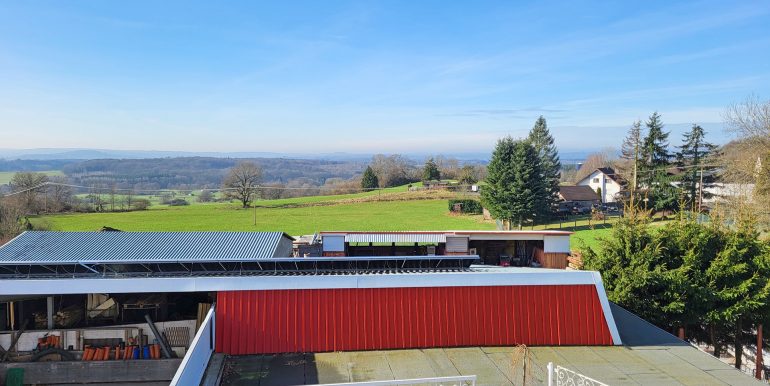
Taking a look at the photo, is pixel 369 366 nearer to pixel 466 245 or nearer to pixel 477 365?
pixel 477 365

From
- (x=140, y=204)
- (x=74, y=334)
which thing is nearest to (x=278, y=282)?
(x=74, y=334)

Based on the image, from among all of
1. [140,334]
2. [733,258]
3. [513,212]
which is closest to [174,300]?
[140,334]

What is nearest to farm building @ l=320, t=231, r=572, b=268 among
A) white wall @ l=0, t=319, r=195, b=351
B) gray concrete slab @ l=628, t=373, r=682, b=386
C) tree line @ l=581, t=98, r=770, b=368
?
tree line @ l=581, t=98, r=770, b=368

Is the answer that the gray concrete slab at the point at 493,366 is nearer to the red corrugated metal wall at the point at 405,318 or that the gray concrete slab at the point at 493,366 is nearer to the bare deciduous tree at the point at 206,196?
the red corrugated metal wall at the point at 405,318

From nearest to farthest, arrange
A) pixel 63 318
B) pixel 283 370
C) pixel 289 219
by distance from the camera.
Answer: pixel 283 370 → pixel 63 318 → pixel 289 219

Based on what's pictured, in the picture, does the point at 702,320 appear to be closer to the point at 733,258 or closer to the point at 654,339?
the point at 733,258

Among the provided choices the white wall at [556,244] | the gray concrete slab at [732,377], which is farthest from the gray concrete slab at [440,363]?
the white wall at [556,244]
